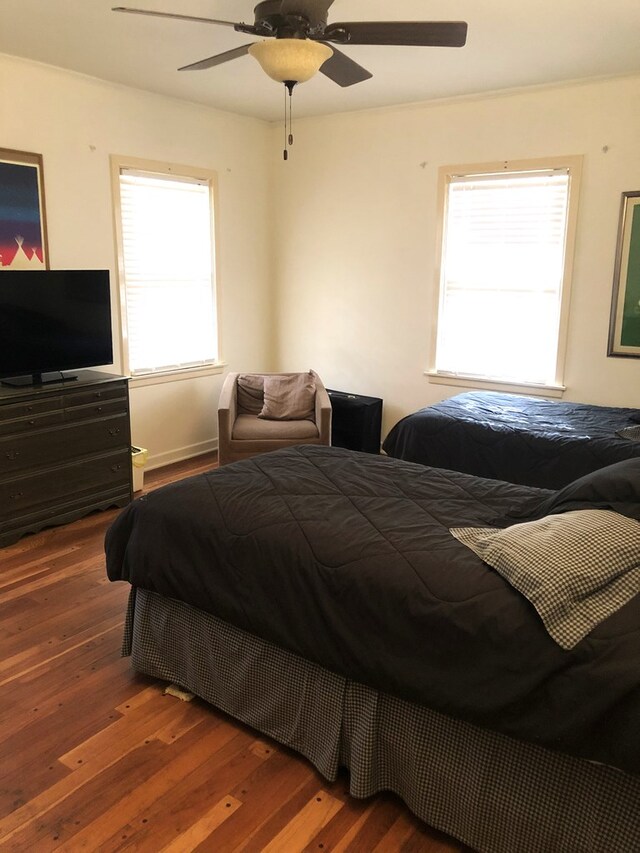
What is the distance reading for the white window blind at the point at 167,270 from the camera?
185 inches

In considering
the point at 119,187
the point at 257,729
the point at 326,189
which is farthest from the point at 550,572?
the point at 326,189

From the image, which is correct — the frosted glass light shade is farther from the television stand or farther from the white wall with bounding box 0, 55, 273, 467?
the television stand

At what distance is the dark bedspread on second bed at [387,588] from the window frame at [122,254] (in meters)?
2.37

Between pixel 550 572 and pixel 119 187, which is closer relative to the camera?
pixel 550 572

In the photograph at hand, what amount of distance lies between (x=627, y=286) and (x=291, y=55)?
8.82ft

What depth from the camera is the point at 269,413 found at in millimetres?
4859

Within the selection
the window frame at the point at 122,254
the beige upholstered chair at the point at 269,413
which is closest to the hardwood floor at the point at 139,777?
the beige upholstered chair at the point at 269,413

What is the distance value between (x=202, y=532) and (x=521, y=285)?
10.8ft

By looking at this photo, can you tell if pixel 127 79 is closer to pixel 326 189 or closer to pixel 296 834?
pixel 326 189

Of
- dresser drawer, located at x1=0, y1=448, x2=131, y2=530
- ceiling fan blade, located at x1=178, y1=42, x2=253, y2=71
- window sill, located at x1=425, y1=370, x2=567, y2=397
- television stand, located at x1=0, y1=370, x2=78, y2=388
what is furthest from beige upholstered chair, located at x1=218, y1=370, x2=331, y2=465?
ceiling fan blade, located at x1=178, y1=42, x2=253, y2=71

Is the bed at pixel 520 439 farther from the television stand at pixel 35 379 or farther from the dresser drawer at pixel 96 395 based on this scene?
the television stand at pixel 35 379

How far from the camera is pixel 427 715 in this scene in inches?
72.2

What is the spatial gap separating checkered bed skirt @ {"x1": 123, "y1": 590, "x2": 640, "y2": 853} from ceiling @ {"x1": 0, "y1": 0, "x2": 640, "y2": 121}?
2.72m

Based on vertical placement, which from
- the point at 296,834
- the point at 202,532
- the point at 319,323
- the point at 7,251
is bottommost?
the point at 296,834
